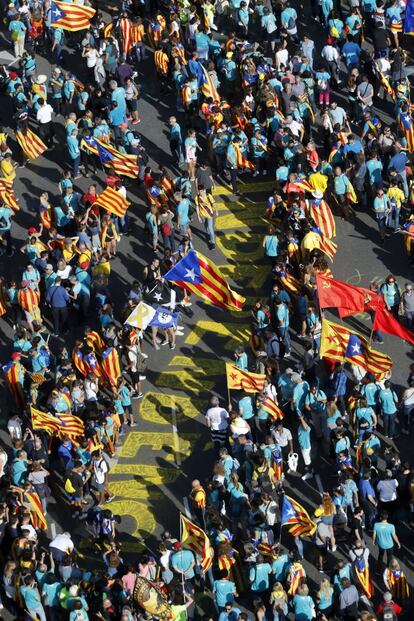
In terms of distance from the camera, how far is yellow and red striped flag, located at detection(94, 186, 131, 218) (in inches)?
1790

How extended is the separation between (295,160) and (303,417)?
9460 millimetres

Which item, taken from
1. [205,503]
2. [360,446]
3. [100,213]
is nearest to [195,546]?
[205,503]

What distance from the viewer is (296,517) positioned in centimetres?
3662

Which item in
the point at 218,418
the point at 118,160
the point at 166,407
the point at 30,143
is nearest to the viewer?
the point at 218,418

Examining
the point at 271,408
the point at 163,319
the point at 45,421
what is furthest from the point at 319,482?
the point at 45,421

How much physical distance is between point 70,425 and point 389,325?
747 centimetres

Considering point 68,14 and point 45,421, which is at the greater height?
point 68,14

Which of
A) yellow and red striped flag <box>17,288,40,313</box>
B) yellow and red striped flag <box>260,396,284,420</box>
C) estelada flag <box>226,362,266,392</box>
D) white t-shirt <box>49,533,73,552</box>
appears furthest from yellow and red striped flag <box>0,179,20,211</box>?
white t-shirt <box>49,533,73,552</box>

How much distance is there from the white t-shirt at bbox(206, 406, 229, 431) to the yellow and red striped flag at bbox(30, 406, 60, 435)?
3385 millimetres

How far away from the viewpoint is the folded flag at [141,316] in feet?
138

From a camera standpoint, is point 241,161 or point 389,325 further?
point 241,161

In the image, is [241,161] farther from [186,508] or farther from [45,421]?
[186,508]

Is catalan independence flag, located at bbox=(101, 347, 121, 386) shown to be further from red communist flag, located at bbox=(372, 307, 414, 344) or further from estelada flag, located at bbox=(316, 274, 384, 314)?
red communist flag, located at bbox=(372, 307, 414, 344)

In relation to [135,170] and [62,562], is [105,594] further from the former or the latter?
[135,170]
